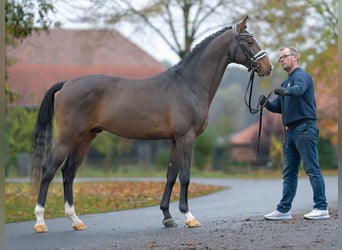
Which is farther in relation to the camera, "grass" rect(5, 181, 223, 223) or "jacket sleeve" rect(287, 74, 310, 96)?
"grass" rect(5, 181, 223, 223)

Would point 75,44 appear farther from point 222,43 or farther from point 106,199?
point 222,43

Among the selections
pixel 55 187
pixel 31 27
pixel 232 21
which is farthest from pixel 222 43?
pixel 232 21

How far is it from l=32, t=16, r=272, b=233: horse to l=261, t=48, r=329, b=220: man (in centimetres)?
45

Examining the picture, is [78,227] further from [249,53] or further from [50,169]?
[249,53]

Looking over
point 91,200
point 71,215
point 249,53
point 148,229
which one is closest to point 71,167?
point 71,215

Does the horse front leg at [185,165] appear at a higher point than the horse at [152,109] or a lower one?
lower

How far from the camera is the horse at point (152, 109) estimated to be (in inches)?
370

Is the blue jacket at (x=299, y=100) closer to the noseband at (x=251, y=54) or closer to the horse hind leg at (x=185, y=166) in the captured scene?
the noseband at (x=251, y=54)

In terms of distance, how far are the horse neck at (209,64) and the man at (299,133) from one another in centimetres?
81

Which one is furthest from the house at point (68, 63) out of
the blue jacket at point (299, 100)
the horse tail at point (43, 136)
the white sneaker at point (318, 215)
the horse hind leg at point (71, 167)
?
the white sneaker at point (318, 215)

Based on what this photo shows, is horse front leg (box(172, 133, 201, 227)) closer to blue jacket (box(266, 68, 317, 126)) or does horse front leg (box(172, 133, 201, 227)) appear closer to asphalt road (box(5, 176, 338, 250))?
asphalt road (box(5, 176, 338, 250))

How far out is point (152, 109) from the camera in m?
9.39

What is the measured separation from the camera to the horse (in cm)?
939

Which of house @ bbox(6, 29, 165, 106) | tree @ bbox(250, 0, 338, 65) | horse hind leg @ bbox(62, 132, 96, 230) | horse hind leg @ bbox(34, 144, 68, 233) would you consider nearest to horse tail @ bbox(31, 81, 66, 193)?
horse hind leg @ bbox(34, 144, 68, 233)
